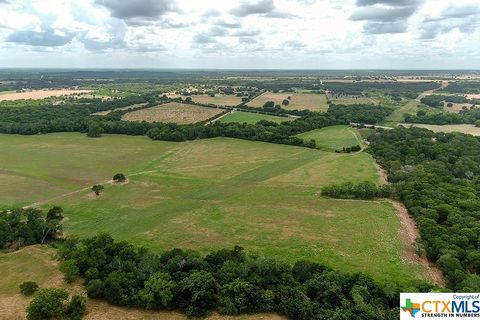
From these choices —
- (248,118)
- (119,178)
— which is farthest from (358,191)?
(248,118)

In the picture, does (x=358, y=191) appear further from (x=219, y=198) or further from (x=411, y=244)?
(x=219, y=198)

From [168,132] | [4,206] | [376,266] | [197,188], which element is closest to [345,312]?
[376,266]

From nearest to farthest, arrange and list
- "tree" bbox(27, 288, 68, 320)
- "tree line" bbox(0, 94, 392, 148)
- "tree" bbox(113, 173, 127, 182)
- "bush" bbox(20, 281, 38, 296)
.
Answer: "tree" bbox(27, 288, 68, 320) → "bush" bbox(20, 281, 38, 296) → "tree" bbox(113, 173, 127, 182) → "tree line" bbox(0, 94, 392, 148)

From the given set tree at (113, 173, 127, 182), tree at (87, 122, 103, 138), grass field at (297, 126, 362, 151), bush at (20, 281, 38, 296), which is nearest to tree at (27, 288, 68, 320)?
bush at (20, 281, 38, 296)

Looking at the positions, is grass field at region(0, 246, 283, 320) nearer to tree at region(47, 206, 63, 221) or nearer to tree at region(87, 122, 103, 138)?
tree at region(47, 206, 63, 221)

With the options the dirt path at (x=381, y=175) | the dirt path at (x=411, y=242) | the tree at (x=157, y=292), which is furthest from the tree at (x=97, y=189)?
the dirt path at (x=381, y=175)

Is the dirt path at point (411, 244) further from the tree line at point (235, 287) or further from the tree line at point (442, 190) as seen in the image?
the tree line at point (235, 287)

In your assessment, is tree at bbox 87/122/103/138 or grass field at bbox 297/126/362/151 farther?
tree at bbox 87/122/103/138
